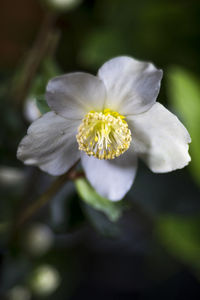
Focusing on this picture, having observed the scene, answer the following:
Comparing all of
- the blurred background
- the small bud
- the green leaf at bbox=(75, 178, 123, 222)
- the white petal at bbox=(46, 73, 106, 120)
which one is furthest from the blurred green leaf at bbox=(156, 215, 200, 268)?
the white petal at bbox=(46, 73, 106, 120)

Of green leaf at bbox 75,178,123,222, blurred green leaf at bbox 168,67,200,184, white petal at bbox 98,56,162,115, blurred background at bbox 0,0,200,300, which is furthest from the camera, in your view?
blurred green leaf at bbox 168,67,200,184

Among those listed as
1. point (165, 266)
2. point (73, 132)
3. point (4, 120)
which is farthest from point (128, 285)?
point (73, 132)

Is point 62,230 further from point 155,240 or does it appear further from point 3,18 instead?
point 3,18

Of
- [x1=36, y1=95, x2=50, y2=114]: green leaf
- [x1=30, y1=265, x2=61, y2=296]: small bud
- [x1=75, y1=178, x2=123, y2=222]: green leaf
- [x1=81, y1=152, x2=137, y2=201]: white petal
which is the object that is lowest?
[x1=30, y1=265, x2=61, y2=296]: small bud

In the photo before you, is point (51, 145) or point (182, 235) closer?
point (51, 145)

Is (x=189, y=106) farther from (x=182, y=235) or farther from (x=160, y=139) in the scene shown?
(x=160, y=139)

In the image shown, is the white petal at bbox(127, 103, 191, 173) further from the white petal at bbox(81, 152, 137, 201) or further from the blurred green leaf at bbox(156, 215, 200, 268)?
the blurred green leaf at bbox(156, 215, 200, 268)

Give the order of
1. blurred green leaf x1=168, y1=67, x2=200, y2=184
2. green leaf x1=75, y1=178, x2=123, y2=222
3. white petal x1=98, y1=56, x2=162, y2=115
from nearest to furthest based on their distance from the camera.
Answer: white petal x1=98, y1=56, x2=162, y2=115
green leaf x1=75, y1=178, x2=123, y2=222
blurred green leaf x1=168, y1=67, x2=200, y2=184

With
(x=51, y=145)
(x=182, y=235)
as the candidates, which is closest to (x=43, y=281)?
(x=182, y=235)
